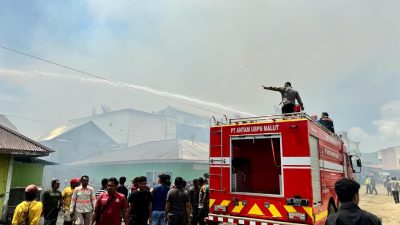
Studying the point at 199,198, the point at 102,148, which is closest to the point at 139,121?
the point at 102,148

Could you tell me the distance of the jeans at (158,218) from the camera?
6734 mm

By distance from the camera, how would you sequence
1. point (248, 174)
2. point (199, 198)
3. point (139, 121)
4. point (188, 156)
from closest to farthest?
point (248, 174) → point (199, 198) → point (188, 156) → point (139, 121)

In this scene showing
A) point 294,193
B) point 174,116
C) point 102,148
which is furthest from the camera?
point 174,116

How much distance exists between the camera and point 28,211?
439cm

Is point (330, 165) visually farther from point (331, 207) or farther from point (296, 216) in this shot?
point (296, 216)

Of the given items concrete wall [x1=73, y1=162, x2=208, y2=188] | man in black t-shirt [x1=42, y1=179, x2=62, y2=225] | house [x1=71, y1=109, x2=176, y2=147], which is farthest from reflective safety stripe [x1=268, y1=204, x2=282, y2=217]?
house [x1=71, y1=109, x2=176, y2=147]

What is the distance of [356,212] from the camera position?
2623 mm

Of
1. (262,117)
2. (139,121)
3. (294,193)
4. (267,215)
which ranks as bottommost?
(267,215)

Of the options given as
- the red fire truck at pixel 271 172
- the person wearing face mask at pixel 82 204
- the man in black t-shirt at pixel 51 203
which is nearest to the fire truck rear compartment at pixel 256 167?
the red fire truck at pixel 271 172

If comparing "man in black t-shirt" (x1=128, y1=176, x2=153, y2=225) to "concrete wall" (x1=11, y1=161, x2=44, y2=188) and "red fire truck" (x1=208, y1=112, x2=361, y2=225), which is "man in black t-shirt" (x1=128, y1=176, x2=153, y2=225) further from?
"concrete wall" (x1=11, y1=161, x2=44, y2=188)

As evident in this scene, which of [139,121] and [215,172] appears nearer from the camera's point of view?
[215,172]

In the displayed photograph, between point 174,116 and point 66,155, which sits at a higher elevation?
point 174,116

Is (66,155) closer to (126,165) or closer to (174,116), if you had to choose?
(126,165)

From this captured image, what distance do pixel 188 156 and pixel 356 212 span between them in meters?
23.9
